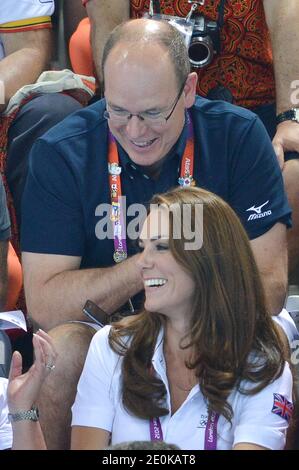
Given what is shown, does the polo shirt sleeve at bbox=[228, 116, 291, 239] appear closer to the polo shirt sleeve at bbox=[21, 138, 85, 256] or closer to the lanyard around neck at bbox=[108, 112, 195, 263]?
the lanyard around neck at bbox=[108, 112, 195, 263]

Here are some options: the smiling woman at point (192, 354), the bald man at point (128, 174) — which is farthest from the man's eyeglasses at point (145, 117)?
the smiling woman at point (192, 354)

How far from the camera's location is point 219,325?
282 cm

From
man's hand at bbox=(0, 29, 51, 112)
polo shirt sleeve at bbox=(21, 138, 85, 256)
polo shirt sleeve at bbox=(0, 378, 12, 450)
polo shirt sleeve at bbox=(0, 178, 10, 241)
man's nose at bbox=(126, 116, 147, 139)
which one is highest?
man's nose at bbox=(126, 116, 147, 139)

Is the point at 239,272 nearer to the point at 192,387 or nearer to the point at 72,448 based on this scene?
the point at 192,387

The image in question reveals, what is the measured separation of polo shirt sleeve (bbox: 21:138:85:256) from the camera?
3283mm

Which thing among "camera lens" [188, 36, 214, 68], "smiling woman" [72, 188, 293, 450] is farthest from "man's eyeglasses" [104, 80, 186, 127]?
"camera lens" [188, 36, 214, 68]


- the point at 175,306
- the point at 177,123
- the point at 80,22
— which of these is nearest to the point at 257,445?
the point at 175,306

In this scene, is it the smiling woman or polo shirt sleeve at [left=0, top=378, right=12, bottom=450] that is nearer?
the smiling woman

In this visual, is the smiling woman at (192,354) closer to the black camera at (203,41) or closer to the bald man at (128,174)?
the bald man at (128,174)

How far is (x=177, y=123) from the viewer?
3.29m

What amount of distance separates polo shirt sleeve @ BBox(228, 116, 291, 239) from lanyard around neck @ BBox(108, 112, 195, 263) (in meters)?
0.13

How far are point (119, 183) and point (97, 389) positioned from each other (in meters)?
0.74

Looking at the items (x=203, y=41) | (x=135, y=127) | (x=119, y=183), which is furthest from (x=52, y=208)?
(x=203, y=41)

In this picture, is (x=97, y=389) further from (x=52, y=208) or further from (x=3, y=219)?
(x=3, y=219)
